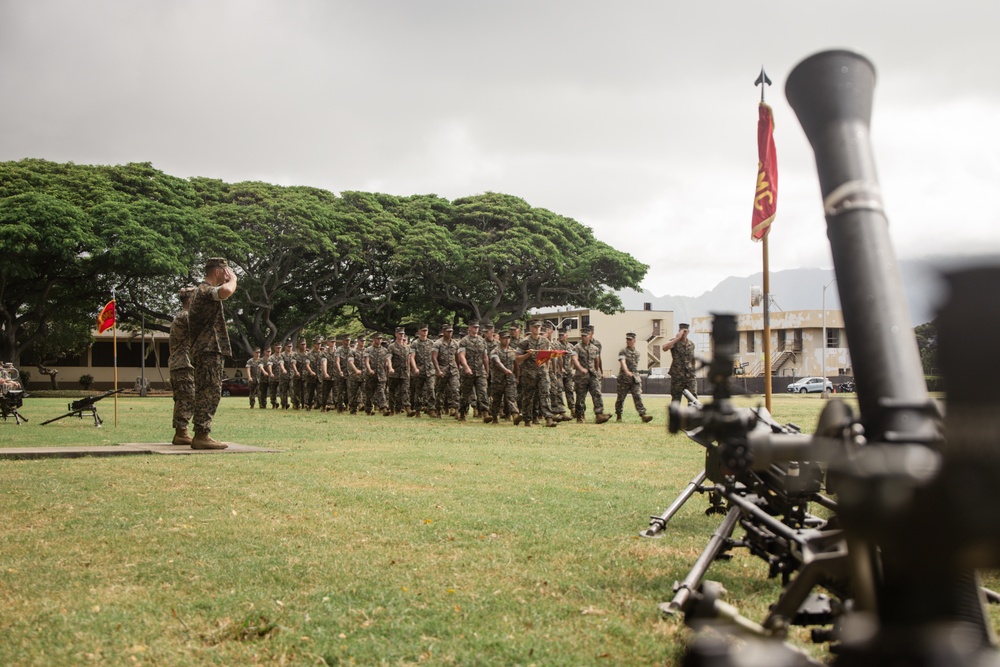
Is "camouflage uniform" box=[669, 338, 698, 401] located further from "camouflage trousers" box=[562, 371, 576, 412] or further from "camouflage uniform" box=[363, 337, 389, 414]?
"camouflage uniform" box=[363, 337, 389, 414]

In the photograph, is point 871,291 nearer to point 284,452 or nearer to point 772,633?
point 772,633

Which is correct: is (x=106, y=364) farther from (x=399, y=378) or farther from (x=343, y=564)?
(x=343, y=564)

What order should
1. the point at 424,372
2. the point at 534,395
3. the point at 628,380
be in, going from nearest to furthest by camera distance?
the point at 534,395 < the point at 628,380 < the point at 424,372

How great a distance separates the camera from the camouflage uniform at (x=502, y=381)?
753 inches

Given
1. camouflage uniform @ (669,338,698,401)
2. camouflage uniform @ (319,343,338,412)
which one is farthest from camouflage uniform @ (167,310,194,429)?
camouflage uniform @ (319,343,338,412)

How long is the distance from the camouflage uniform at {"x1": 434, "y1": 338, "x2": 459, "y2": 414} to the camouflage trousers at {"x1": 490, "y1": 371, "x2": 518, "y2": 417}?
1.38 m

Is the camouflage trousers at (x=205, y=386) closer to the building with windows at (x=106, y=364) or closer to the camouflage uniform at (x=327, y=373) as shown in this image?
the camouflage uniform at (x=327, y=373)

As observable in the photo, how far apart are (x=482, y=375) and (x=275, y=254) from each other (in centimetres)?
2123

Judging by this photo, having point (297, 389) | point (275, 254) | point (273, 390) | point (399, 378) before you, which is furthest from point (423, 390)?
point (275, 254)

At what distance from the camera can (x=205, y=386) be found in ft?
33.2

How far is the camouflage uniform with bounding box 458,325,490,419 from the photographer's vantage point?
19.5 metres

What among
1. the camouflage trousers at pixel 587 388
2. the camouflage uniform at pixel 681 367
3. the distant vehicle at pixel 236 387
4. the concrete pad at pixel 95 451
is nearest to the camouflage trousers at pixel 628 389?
the camouflage trousers at pixel 587 388

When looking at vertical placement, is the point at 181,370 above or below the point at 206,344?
below

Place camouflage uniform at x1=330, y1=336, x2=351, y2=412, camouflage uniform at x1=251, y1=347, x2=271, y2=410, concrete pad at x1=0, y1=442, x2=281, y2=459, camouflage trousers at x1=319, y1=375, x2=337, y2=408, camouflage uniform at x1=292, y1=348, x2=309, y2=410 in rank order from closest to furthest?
concrete pad at x1=0, y1=442, x2=281, y2=459, camouflage uniform at x1=330, y1=336, x2=351, y2=412, camouflage trousers at x1=319, y1=375, x2=337, y2=408, camouflage uniform at x1=292, y1=348, x2=309, y2=410, camouflage uniform at x1=251, y1=347, x2=271, y2=410
